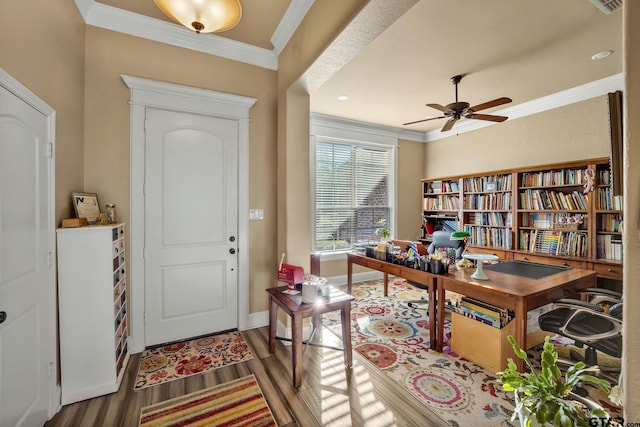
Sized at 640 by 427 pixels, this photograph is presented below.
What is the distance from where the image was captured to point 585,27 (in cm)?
232

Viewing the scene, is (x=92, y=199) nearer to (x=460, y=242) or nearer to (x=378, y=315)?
(x=378, y=315)

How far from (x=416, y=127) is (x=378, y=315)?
3.62 metres

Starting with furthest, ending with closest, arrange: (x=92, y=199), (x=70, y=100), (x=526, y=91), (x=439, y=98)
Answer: (x=439, y=98) → (x=526, y=91) → (x=92, y=199) → (x=70, y=100)

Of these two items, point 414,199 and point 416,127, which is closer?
point 416,127

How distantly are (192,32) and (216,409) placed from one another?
125 inches

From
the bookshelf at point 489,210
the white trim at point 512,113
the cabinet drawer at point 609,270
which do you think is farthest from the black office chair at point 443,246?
the white trim at point 512,113

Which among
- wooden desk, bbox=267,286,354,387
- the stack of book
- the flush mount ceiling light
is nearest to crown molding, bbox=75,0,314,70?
the flush mount ceiling light

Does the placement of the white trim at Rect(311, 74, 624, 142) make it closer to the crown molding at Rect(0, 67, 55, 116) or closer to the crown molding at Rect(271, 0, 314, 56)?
the crown molding at Rect(271, 0, 314, 56)

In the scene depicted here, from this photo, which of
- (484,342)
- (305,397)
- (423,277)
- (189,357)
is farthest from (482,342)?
(189,357)

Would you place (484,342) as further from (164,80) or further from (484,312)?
(164,80)

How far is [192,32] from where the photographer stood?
2.64m

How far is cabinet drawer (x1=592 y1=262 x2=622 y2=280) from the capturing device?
2969mm

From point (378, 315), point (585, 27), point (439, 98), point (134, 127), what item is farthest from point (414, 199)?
point (134, 127)

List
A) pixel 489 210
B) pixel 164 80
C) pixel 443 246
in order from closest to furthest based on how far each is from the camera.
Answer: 1. pixel 164 80
2. pixel 443 246
3. pixel 489 210
